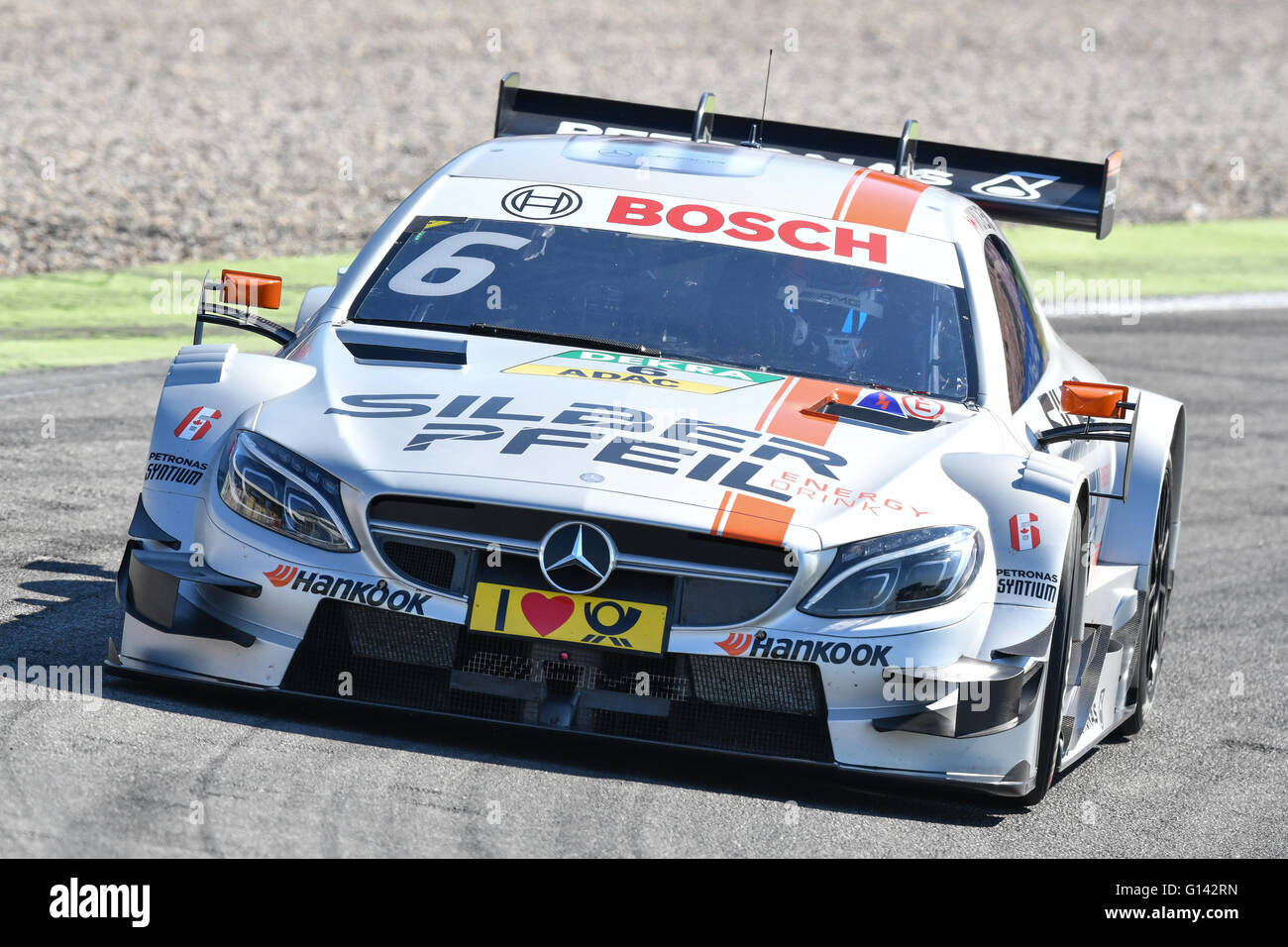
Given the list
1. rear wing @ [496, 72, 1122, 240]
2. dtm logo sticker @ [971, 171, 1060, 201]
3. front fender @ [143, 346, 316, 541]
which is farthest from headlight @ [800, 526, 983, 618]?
dtm logo sticker @ [971, 171, 1060, 201]

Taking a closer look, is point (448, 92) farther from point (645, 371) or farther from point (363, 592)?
point (363, 592)

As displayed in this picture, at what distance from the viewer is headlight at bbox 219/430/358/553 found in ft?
Answer: 16.0

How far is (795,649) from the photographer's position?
4.76 meters

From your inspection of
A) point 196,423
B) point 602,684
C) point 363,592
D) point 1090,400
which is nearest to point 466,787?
point 602,684

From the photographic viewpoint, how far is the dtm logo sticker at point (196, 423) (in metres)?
5.27

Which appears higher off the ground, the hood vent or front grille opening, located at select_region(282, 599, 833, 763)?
the hood vent

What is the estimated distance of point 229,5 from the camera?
30750 millimetres

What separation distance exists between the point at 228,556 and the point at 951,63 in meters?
28.7

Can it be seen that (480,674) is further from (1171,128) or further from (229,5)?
(229,5)

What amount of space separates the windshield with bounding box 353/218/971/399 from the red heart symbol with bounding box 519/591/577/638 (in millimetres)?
1211

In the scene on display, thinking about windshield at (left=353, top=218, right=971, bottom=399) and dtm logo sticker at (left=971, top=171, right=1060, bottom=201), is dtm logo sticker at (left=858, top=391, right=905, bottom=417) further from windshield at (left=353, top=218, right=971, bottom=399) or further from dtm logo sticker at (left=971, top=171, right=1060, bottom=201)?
dtm logo sticker at (left=971, top=171, right=1060, bottom=201)

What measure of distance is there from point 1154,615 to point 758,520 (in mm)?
2457

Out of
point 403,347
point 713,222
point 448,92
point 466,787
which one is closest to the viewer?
point 466,787
